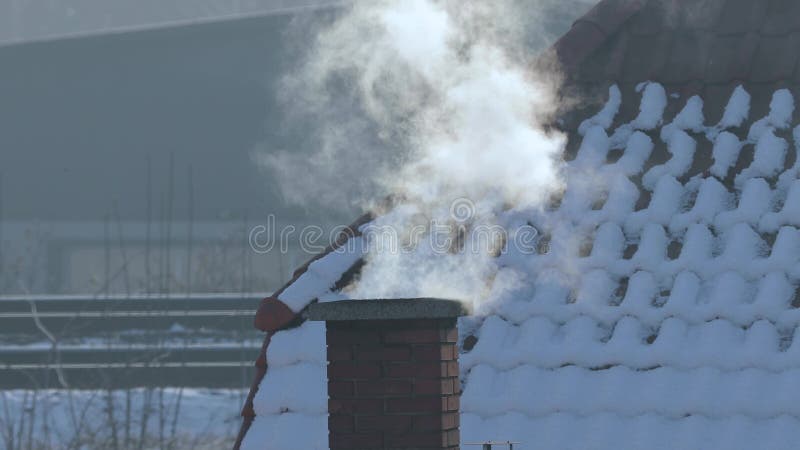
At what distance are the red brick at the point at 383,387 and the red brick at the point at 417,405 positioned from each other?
0.04 metres

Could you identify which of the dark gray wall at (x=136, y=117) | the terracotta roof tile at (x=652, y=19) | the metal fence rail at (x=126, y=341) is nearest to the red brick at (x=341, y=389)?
the terracotta roof tile at (x=652, y=19)

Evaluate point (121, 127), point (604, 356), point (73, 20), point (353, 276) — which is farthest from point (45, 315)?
point (73, 20)

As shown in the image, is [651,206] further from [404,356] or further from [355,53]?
[355,53]

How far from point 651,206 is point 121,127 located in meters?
17.1

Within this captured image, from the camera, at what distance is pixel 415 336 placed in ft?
19.7

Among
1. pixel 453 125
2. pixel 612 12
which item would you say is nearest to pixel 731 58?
pixel 612 12

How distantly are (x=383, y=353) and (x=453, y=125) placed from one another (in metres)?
3.63

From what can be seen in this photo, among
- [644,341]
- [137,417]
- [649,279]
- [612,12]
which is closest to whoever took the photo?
[644,341]

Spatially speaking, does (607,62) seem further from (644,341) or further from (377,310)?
(377,310)

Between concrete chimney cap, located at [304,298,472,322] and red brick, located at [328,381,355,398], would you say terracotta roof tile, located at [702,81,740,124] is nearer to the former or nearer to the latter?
concrete chimney cap, located at [304,298,472,322]

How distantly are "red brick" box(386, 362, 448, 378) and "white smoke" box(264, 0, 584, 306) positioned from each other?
5.73ft

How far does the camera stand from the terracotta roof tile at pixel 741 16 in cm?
→ 905

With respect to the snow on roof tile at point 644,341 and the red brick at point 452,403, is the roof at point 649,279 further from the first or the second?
the red brick at point 452,403

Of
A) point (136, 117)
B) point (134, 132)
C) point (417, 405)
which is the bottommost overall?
point (417, 405)
